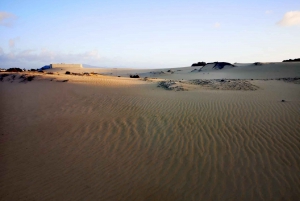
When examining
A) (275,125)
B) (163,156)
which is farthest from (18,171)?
(275,125)

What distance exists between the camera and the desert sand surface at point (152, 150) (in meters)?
3.87

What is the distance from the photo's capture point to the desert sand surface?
12.7 feet

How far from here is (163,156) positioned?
489cm

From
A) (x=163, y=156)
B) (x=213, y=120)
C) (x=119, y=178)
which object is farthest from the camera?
(x=213, y=120)

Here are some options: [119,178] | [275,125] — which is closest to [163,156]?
[119,178]

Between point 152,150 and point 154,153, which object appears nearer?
point 154,153

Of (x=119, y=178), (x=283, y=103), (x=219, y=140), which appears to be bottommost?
(x=119, y=178)

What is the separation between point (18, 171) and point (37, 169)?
1.27 ft

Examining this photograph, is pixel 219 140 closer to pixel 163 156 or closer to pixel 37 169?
pixel 163 156

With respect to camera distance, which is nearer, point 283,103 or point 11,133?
point 11,133

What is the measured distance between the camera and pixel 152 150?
5199mm

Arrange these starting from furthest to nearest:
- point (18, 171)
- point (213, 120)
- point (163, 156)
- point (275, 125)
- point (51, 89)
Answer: point (51, 89) < point (213, 120) < point (275, 125) < point (163, 156) < point (18, 171)

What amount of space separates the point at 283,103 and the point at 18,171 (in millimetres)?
9037

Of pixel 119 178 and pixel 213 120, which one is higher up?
A: pixel 213 120
